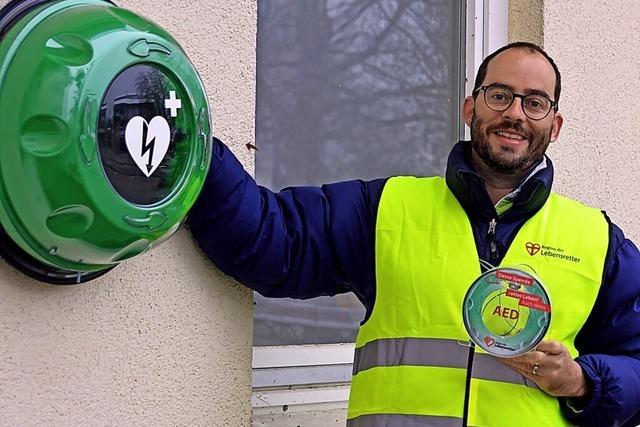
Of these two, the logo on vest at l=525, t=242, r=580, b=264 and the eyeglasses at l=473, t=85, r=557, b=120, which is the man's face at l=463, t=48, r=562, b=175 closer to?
the eyeglasses at l=473, t=85, r=557, b=120

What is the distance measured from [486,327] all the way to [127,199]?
86cm

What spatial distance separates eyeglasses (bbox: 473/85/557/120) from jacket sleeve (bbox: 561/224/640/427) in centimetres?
36

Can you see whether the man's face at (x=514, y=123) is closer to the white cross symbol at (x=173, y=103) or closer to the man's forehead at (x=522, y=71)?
the man's forehead at (x=522, y=71)

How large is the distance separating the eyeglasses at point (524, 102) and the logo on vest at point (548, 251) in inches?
13.0

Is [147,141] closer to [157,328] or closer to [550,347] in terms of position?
[157,328]

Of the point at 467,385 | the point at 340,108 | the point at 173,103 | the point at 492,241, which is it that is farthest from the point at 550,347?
the point at 340,108

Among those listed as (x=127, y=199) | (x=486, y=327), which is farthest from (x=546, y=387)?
(x=127, y=199)

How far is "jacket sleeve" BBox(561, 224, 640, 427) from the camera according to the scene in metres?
1.98

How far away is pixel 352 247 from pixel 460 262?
0.85ft

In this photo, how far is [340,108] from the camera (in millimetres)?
2738

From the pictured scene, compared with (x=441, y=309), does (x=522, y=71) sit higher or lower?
higher

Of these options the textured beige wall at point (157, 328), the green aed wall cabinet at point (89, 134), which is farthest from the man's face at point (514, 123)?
the green aed wall cabinet at point (89, 134)

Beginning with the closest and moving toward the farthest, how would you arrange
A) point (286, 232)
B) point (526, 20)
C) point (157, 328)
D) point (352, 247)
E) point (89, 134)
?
point (89, 134)
point (157, 328)
point (286, 232)
point (352, 247)
point (526, 20)

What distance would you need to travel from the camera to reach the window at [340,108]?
2.56 meters
